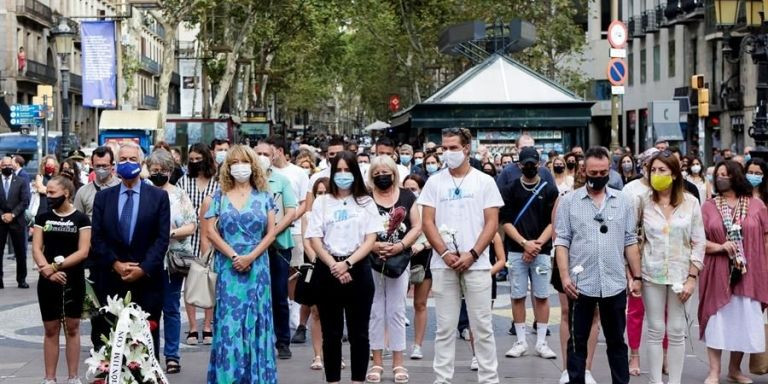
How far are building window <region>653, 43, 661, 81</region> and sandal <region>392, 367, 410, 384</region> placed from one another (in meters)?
49.5

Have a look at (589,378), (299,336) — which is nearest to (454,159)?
(589,378)

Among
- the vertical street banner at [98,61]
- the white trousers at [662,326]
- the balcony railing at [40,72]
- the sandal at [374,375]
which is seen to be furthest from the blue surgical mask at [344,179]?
the balcony railing at [40,72]

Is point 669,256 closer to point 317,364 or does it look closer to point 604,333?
point 604,333

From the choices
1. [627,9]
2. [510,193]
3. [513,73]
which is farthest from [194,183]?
[627,9]

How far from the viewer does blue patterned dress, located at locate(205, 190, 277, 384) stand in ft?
31.9

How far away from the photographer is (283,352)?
11.9 meters

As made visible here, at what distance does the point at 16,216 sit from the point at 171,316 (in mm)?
8088

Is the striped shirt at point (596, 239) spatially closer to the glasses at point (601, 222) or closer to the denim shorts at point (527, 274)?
the glasses at point (601, 222)

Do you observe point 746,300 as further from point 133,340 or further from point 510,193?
point 133,340

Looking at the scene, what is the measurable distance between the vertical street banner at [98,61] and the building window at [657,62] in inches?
1217

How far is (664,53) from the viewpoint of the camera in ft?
189

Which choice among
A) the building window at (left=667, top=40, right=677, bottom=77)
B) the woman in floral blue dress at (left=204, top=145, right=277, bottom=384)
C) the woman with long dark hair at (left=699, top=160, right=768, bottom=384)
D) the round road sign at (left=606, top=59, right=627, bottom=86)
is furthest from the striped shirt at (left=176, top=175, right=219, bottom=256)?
the building window at (left=667, top=40, right=677, bottom=77)

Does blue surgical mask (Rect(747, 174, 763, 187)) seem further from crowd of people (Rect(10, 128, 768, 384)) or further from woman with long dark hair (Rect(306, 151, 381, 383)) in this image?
woman with long dark hair (Rect(306, 151, 381, 383))

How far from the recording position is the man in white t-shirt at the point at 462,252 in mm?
9906
